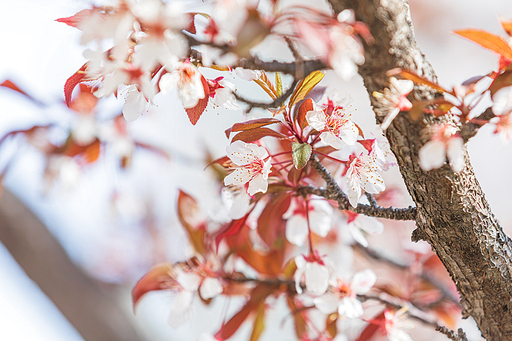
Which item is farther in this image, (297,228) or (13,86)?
(13,86)

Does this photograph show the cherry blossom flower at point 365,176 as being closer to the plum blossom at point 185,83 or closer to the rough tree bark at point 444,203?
the rough tree bark at point 444,203

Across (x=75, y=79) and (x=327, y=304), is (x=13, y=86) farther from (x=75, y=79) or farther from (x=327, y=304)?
(x=327, y=304)

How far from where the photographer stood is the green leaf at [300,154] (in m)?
0.32

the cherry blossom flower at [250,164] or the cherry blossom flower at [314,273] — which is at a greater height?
the cherry blossom flower at [250,164]

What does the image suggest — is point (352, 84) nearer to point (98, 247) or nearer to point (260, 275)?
point (260, 275)

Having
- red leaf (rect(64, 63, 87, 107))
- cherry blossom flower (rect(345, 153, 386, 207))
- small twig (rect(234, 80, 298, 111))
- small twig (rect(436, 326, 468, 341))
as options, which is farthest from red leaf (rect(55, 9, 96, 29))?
small twig (rect(436, 326, 468, 341))

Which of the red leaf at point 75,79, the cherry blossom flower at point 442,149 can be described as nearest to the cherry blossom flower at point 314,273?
the cherry blossom flower at point 442,149

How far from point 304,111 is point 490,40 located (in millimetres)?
156

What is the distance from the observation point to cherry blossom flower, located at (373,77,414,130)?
28 cm

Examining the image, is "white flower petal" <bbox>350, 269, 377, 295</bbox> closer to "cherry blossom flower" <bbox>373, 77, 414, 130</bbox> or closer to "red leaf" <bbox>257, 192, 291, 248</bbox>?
"red leaf" <bbox>257, 192, 291, 248</bbox>

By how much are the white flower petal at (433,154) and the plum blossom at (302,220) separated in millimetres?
215

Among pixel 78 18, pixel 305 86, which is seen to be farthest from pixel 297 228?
pixel 78 18

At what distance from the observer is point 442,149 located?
0.92 feet

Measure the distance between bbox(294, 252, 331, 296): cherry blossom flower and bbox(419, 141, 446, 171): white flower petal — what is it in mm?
211
